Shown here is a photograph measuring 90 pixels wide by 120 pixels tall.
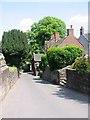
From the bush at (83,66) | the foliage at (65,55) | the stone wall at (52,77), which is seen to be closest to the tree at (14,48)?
the stone wall at (52,77)

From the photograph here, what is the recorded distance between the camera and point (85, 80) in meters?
21.8

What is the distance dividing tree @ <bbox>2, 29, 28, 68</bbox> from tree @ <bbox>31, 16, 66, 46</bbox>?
23.1 metres

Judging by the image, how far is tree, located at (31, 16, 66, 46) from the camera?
8506 centimetres

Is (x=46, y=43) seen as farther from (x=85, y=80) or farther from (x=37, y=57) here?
(x=85, y=80)

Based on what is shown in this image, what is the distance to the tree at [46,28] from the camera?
279 feet

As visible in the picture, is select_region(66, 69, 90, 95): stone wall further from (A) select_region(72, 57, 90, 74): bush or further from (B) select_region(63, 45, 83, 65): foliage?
(B) select_region(63, 45, 83, 65): foliage

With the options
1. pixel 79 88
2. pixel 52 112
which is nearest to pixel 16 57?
pixel 79 88

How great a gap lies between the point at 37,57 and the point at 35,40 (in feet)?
23.2

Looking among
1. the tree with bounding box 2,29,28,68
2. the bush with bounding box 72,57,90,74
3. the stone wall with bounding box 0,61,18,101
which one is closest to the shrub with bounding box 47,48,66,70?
the stone wall with bounding box 0,61,18,101

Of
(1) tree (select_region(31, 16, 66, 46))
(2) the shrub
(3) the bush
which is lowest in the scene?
(3) the bush

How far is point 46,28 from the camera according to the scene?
8519 cm

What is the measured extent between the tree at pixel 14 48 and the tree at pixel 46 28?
2308cm

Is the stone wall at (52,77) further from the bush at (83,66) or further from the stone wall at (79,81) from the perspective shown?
the bush at (83,66)

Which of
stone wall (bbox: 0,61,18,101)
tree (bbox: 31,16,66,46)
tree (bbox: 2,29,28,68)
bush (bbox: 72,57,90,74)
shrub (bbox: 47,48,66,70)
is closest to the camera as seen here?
stone wall (bbox: 0,61,18,101)
